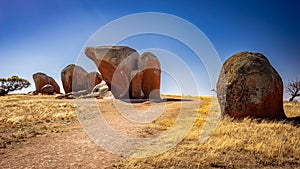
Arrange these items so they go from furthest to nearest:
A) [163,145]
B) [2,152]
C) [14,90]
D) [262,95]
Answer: [14,90], [262,95], [163,145], [2,152]

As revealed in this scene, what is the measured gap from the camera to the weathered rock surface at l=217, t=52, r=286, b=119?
33.4 ft

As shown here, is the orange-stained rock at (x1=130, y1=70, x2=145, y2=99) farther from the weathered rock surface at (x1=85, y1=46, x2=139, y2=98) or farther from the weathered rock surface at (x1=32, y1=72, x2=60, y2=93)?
the weathered rock surface at (x1=32, y1=72, x2=60, y2=93)

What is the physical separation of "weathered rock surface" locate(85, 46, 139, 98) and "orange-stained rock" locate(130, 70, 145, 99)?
62cm

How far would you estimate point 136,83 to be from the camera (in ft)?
72.9

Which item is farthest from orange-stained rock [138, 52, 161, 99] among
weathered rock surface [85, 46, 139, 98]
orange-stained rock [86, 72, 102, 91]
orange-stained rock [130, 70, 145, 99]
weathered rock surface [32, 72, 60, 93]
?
weathered rock surface [32, 72, 60, 93]

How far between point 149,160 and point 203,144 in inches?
78.0

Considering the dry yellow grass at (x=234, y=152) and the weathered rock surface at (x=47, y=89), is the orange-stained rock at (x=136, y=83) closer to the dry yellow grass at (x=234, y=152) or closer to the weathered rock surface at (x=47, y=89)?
the dry yellow grass at (x=234, y=152)

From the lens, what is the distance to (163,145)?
249 inches

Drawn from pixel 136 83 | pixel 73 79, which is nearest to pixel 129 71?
pixel 136 83

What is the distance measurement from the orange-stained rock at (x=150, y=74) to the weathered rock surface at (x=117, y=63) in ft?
3.82

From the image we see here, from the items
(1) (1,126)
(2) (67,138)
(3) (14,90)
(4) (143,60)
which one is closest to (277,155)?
(2) (67,138)

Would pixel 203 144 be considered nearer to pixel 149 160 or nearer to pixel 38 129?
pixel 149 160

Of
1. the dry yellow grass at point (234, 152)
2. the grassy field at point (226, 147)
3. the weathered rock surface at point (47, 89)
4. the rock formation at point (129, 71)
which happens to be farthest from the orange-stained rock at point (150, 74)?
the weathered rock surface at point (47, 89)

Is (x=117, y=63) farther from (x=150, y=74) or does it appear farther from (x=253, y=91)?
(x=253, y=91)
